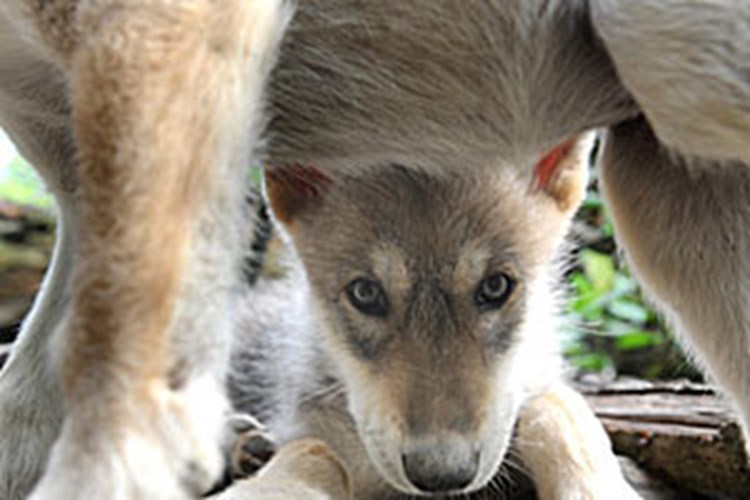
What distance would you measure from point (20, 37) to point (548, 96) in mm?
1050

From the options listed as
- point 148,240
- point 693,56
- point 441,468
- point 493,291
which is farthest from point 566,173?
point 148,240

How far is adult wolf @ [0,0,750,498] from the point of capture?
1.99m

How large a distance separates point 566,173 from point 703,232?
595 mm

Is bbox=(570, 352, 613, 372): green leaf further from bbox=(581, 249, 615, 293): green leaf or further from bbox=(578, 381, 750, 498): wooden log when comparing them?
bbox=(578, 381, 750, 498): wooden log

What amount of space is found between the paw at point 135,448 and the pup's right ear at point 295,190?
3.89 ft

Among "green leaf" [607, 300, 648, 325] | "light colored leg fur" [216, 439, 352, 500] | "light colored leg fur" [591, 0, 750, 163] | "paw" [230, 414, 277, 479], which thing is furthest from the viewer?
"green leaf" [607, 300, 648, 325]

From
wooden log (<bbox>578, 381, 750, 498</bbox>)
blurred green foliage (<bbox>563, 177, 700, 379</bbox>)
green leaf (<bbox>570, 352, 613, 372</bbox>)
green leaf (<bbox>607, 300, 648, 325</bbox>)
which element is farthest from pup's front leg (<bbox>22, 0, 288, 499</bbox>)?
green leaf (<bbox>607, 300, 648, 325</bbox>)

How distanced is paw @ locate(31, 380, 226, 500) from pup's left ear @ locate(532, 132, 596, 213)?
1408 mm

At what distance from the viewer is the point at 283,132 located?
2455 mm

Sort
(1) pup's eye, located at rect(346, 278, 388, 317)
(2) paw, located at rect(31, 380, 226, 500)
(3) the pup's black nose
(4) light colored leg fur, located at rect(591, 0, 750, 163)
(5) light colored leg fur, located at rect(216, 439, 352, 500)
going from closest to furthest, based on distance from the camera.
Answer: (2) paw, located at rect(31, 380, 226, 500) < (4) light colored leg fur, located at rect(591, 0, 750, 163) < (3) the pup's black nose < (5) light colored leg fur, located at rect(216, 439, 352, 500) < (1) pup's eye, located at rect(346, 278, 388, 317)

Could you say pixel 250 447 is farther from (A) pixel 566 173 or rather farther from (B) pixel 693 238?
(B) pixel 693 238

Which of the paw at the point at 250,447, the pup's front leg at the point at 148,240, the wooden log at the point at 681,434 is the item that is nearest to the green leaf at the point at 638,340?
the wooden log at the point at 681,434

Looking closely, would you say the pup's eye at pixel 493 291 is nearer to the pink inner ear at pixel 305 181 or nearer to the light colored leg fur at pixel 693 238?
the light colored leg fur at pixel 693 238

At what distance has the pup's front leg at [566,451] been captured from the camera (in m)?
2.89
